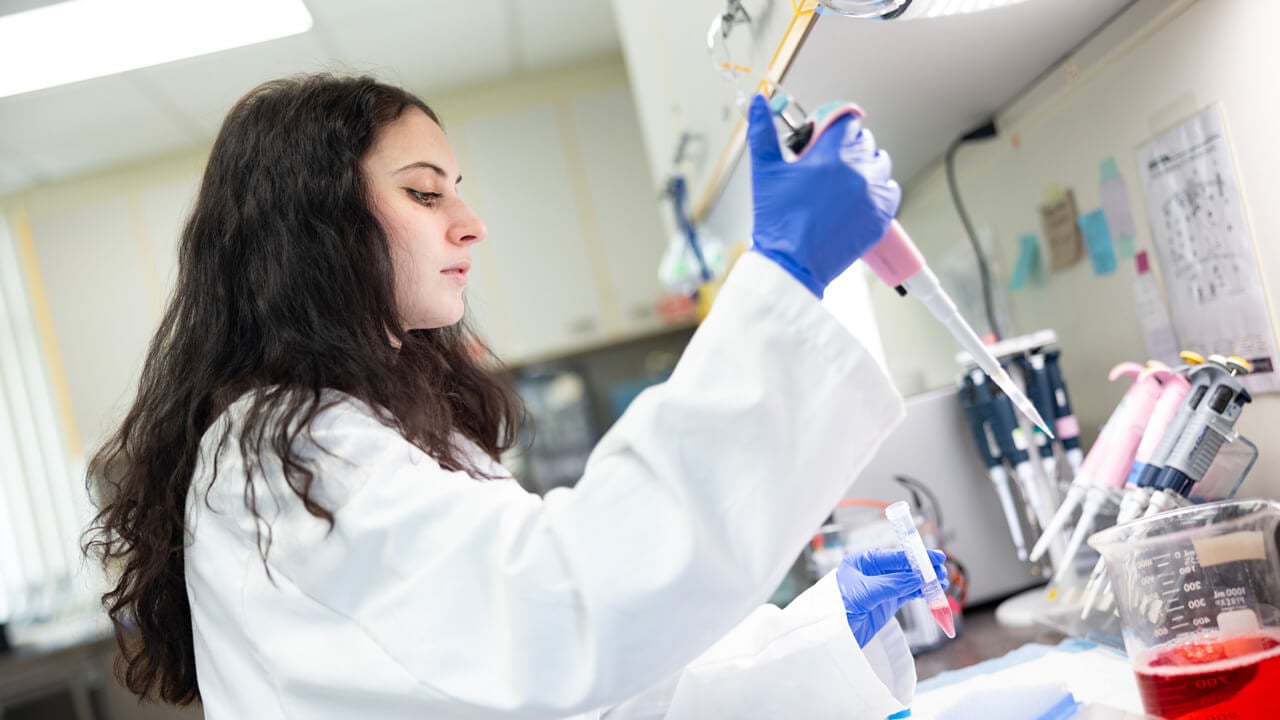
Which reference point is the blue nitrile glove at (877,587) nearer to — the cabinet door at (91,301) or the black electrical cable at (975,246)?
the black electrical cable at (975,246)

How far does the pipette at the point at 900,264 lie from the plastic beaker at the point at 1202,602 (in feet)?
0.62

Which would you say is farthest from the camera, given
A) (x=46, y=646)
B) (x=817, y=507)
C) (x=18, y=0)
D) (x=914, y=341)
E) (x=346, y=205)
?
(x=46, y=646)

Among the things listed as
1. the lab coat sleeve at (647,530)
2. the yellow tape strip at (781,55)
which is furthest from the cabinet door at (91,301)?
the lab coat sleeve at (647,530)

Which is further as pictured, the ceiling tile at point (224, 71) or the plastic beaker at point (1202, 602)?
the ceiling tile at point (224, 71)

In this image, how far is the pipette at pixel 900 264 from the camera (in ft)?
2.07

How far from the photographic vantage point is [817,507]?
1.97 ft

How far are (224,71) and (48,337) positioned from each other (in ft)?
4.37

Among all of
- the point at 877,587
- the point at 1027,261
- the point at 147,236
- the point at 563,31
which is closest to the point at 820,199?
the point at 877,587

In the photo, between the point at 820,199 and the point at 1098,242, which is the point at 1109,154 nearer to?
the point at 1098,242

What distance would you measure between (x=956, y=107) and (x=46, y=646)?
325 cm

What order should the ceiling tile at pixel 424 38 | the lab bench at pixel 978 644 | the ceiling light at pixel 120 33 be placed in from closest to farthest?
the lab bench at pixel 978 644 → the ceiling light at pixel 120 33 → the ceiling tile at pixel 424 38

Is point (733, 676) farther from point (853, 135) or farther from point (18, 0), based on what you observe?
point (18, 0)

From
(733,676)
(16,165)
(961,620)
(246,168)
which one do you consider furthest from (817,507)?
(16,165)

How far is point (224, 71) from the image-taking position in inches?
122
